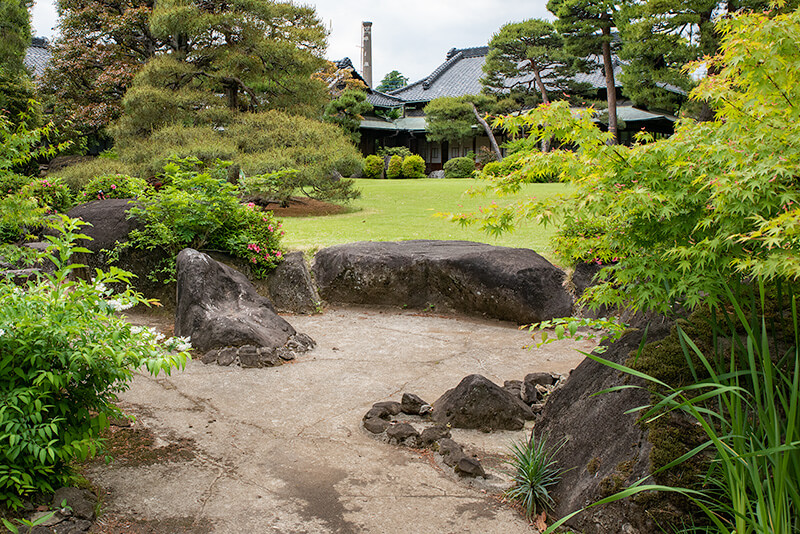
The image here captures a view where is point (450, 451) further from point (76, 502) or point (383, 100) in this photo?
point (383, 100)

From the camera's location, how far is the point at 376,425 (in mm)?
4156

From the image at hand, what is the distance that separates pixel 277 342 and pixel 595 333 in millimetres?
3359

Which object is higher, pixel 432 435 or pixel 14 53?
pixel 14 53

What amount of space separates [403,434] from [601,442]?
1357mm

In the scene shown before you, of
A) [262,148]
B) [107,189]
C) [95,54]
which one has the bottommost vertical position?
[107,189]

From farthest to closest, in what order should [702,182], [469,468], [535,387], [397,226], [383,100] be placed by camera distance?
[383,100] < [397,226] < [535,387] < [469,468] < [702,182]

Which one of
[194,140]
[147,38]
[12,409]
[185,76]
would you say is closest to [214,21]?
[185,76]

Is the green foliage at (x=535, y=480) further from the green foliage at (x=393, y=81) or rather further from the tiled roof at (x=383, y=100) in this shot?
the green foliage at (x=393, y=81)

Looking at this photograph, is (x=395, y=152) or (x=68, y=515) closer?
(x=68, y=515)

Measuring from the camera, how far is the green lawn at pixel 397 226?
32.2 feet

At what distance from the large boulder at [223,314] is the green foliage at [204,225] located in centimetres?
118

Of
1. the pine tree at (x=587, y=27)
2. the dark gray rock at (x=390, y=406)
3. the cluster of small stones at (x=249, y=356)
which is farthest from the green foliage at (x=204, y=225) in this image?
the pine tree at (x=587, y=27)

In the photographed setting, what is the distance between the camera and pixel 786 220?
195 cm

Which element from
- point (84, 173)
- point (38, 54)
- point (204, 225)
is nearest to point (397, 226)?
point (204, 225)
